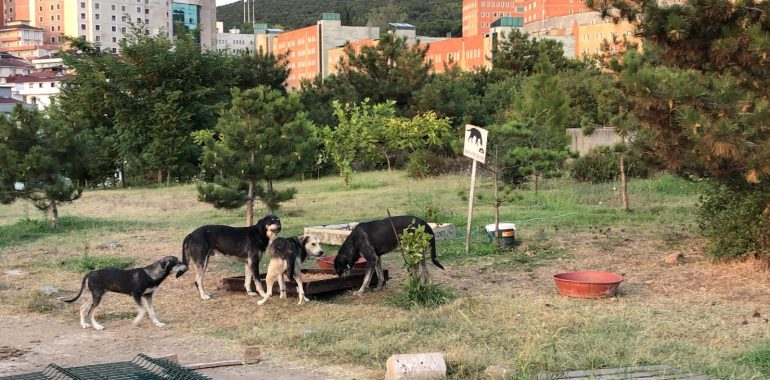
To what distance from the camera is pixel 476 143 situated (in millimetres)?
12109

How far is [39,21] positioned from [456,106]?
14820 centimetres

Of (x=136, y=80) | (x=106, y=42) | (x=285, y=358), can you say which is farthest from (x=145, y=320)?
(x=106, y=42)

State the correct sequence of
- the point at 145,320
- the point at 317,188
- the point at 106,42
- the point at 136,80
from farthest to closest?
1. the point at 106,42
2. the point at 136,80
3. the point at 317,188
4. the point at 145,320

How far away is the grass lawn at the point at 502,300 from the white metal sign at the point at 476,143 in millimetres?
1470

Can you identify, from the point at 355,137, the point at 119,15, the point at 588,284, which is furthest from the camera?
the point at 119,15

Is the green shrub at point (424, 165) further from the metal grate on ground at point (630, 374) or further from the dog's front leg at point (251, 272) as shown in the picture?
the metal grate on ground at point (630, 374)

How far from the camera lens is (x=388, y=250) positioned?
10.2 m

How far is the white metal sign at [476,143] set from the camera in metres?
12.0

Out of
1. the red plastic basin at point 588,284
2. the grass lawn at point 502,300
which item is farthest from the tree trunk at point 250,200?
the red plastic basin at point 588,284

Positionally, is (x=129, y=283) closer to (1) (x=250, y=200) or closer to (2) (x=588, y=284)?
(2) (x=588, y=284)

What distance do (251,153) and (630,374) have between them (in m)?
9.61

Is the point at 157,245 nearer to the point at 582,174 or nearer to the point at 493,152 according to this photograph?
the point at 493,152

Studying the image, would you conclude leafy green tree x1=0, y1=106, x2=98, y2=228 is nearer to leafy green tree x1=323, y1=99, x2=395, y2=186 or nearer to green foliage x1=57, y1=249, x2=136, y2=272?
green foliage x1=57, y1=249, x2=136, y2=272

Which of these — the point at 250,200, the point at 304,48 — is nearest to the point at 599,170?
the point at 250,200
